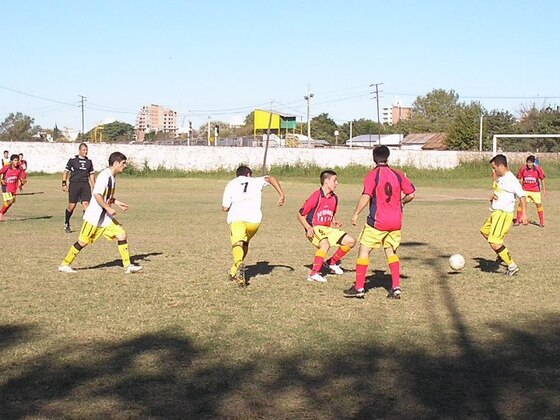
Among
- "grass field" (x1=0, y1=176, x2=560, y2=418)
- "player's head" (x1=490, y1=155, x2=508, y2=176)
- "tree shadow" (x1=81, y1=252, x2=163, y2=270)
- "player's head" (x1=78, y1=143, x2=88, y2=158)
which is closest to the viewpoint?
"grass field" (x1=0, y1=176, x2=560, y2=418)

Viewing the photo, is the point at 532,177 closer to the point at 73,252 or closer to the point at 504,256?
the point at 504,256

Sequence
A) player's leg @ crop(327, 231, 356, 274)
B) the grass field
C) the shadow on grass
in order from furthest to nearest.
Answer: player's leg @ crop(327, 231, 356, 274) < the grass field < the shadow on grass

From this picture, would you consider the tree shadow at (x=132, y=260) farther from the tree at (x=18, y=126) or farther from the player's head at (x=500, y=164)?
the tree at (x=18, y=126)

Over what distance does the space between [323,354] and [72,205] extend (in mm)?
12932

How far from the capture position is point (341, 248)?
11.9m

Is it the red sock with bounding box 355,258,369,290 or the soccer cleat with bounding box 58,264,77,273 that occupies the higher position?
the red sock with bounding box 355,258,369,290

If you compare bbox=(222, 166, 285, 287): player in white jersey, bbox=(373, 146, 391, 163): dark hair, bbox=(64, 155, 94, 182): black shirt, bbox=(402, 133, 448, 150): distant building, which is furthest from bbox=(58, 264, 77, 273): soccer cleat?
bbox=(402, 133, 448, 150): distant building

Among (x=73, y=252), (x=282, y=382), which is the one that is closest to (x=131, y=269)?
(x=73, y=252)

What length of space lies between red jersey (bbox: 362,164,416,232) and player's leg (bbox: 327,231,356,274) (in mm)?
1408

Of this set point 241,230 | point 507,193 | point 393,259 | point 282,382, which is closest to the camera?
point 282,382

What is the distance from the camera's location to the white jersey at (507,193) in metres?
12.4

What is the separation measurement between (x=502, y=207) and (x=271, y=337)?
5.78 meters

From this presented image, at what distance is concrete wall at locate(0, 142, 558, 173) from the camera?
2088 inches

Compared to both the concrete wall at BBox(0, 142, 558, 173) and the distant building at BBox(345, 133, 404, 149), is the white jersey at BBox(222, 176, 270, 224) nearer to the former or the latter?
the concrete wall at BBox(0, 142, 558, 173)
